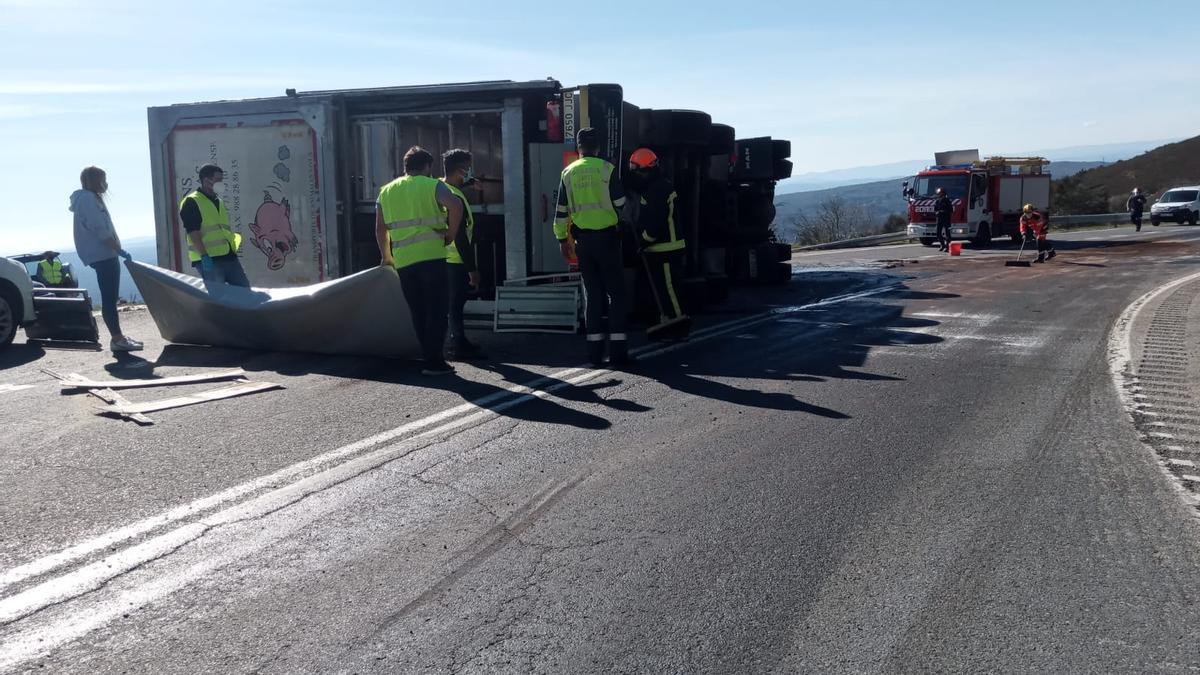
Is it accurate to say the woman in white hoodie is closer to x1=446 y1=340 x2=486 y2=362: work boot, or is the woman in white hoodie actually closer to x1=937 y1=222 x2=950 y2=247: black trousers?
x1=446 y1=340 x2=486 y2=362: work boot

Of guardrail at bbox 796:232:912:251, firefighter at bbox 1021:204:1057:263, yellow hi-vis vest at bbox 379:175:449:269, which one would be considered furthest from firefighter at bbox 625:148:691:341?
guardrail at bbox 796:232:912:251

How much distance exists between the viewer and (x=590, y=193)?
8.47m

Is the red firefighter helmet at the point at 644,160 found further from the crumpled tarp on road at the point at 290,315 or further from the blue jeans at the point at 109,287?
the blue jeans at the point at 109,287

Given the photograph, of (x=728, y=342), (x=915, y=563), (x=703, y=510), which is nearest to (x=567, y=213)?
(x=728, y=342)

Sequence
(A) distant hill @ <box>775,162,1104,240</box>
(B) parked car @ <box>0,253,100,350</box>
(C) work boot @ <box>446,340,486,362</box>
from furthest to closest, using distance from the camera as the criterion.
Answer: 1. (A) distant hill @ <box>775,162,1104,240</box>
2. (B) parked car @ <box>0,253,100,350</box>
3. (C) work boot @ <box>446,340,486,362</box>

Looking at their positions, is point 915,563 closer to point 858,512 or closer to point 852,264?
point 858,512

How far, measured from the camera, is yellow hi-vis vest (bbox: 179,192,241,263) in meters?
10.2

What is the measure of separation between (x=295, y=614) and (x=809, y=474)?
2724 millimetres

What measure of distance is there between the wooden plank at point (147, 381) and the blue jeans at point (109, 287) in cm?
172

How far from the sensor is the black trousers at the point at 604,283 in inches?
336

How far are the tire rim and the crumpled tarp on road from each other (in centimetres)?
117

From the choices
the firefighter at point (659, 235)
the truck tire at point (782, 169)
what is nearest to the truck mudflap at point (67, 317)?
the firefighter at point (659, 235)

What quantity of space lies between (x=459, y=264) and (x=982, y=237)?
1002 inches

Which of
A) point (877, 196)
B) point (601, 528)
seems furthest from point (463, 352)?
point (877, 196)
